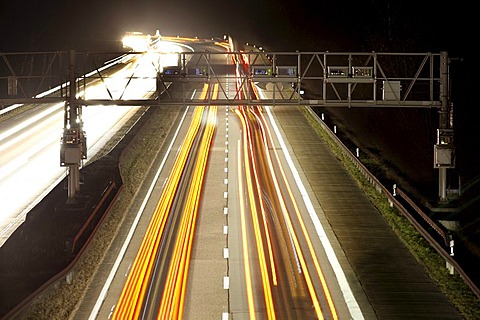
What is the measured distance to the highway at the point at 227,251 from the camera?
22.6m

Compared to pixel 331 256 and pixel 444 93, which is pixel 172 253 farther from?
pixel 444 93

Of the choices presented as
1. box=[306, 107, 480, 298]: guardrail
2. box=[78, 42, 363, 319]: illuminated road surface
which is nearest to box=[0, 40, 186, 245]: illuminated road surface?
box=[78, 42, 363, 319]: illuminated road surface

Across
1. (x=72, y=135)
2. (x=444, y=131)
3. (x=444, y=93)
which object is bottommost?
(x=72, y=135)

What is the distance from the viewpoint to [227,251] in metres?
28.6

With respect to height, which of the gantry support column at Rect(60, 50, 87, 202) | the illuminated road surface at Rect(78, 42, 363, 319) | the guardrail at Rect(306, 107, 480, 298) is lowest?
the illuminated road surface at Rect(78, 42, 363, 319)

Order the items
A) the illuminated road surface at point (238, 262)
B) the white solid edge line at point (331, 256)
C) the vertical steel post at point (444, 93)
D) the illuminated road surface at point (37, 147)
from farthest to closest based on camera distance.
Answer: the illuminated road surface at point (37, 147)
the vertical steel post at point (444, 93)
the white solid edge line at point (331, 256)
the illuminated road surface at point (238, 262)

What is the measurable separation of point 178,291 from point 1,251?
24.6 ft

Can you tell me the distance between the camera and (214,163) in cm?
4456

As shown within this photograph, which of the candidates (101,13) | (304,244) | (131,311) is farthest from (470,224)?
(101,13)

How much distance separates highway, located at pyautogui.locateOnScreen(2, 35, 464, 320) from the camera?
22.6m

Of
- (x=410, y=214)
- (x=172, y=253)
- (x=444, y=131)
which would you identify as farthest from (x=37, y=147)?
(x=410, y=214)

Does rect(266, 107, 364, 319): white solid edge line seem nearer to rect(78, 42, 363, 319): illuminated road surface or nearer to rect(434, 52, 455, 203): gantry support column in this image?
rect(78, 42, 363, 319): illuminated road surface

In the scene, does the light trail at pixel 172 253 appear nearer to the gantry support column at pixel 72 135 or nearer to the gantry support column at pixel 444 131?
the gantry support column at pixel 72 135

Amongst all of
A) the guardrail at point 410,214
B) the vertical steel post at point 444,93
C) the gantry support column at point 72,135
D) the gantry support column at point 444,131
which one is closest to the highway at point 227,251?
the guardrail at point 410,214
